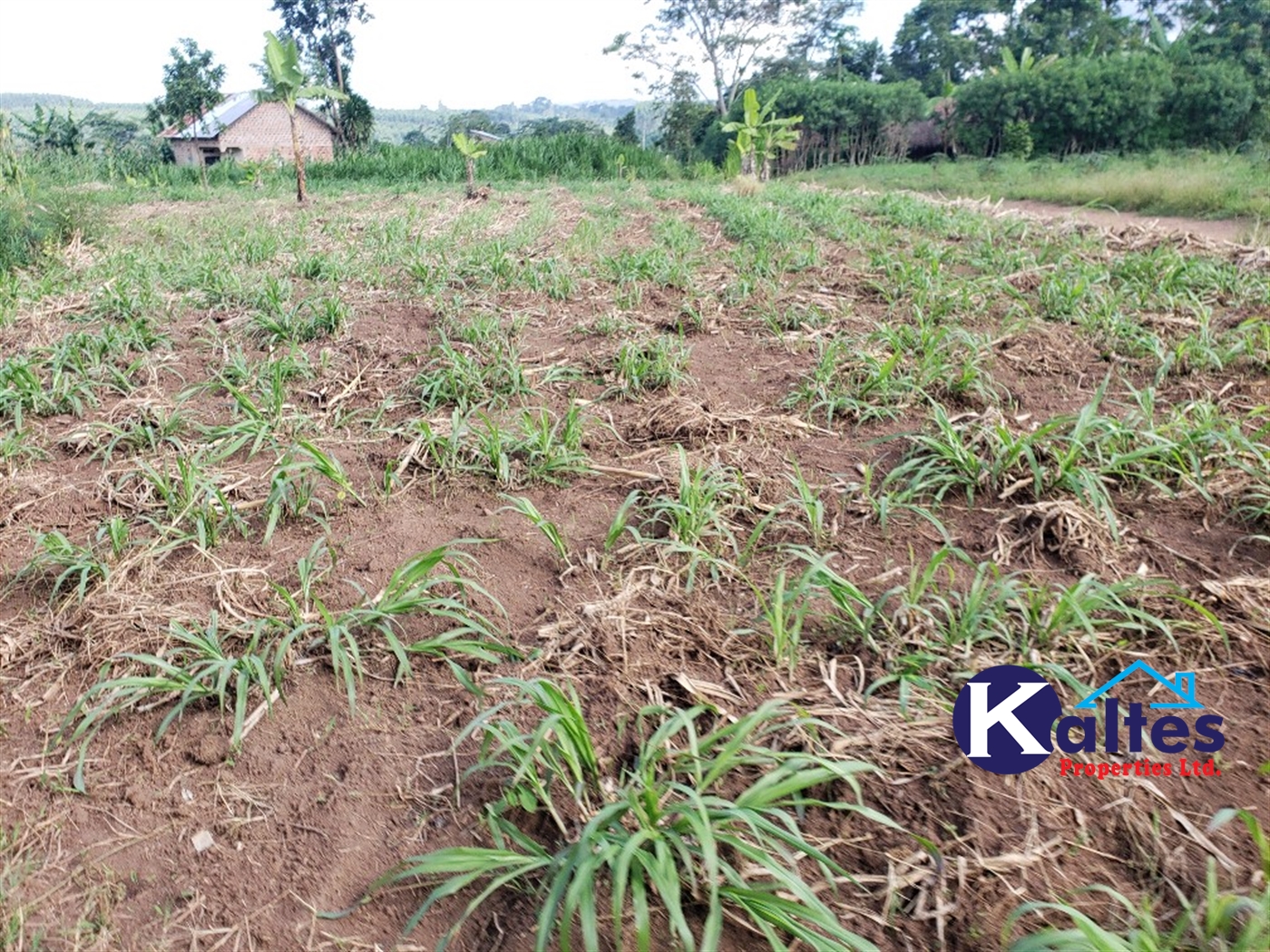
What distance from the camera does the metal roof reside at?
92.1 feet

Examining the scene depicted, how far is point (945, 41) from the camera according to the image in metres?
32.2

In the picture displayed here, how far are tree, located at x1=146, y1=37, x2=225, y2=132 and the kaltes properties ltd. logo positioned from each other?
3054 cm

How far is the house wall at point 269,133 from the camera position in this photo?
3275 cm

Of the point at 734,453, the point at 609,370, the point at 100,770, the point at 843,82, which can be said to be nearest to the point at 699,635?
the point at 734,453

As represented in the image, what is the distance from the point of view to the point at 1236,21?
70.5 feet

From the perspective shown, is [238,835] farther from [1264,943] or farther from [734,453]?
[734,453]

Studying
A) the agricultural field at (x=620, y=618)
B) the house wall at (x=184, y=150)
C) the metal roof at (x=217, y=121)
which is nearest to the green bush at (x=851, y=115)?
the metal roof at (x=217, y=121)

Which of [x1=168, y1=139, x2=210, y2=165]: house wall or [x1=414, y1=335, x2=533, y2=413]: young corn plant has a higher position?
[x1=168, y1=139, x2=210, y2=165]: house wall

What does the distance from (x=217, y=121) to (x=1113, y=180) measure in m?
28.7

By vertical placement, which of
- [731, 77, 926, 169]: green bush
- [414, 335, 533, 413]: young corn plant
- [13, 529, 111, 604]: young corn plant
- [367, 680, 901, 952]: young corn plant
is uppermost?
[731, 77, 926, 169]: green bush

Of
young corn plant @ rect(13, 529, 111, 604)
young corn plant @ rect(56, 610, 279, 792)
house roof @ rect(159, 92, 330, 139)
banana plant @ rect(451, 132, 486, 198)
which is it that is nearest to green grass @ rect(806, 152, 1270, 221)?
banana plant @ rect(451, 132, 486, 198)

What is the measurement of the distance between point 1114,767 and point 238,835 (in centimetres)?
158

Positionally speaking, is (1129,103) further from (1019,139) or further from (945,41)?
(945,41)

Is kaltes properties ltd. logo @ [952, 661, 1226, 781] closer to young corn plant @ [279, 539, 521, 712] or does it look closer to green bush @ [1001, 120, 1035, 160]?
young corn plant @ [279, 539, 521, 712]
